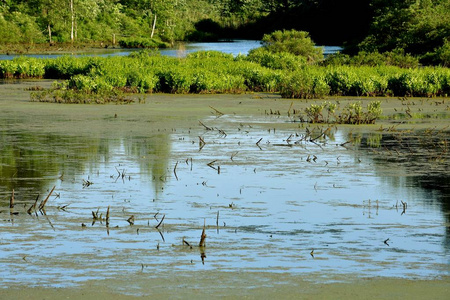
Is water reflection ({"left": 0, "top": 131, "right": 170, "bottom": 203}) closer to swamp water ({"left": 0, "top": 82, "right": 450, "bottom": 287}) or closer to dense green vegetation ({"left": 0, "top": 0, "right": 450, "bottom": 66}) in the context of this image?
swamp water ({"left": 0, "top": 82, "right": 450, "bottom": 287})

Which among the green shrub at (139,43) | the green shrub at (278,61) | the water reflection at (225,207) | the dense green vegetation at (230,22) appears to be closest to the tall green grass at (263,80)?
the green shrub at (278,61)

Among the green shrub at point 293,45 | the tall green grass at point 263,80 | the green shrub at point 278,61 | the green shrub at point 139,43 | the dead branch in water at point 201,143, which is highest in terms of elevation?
the green shrub at point 139,43

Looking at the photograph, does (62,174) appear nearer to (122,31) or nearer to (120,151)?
(120,151)

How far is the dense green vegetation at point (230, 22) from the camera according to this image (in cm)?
4459

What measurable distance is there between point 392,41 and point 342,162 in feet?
108

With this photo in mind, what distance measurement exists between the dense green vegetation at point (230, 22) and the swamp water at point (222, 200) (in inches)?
963

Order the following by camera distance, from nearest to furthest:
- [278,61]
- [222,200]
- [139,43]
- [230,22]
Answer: [222,200]
[278,61]
[139,43]
[230,22]

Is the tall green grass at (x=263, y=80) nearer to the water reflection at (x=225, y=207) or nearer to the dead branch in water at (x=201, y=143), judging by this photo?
the dead branch in water at (x=201, y=143)

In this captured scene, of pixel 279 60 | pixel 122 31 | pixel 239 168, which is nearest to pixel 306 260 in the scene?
pixel 239 168

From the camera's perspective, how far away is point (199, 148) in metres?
14.7

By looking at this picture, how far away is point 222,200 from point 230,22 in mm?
105555

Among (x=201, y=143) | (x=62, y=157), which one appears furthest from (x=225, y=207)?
(x=201, y=143)

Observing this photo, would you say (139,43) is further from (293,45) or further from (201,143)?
(201,143)

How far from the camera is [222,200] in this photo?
9898mm
